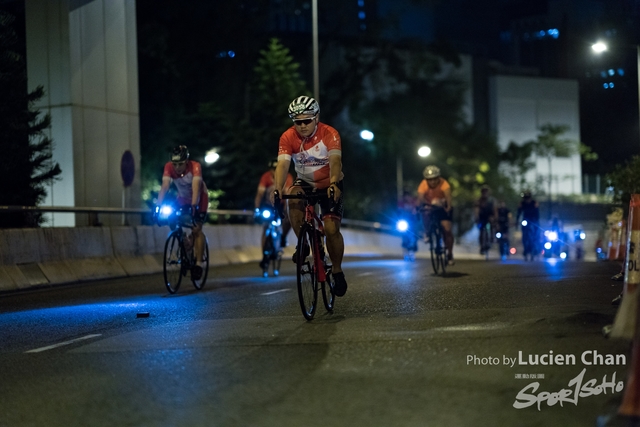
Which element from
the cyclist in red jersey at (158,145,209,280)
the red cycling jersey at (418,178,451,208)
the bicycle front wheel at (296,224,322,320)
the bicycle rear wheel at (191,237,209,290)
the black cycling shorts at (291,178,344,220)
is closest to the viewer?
the bicycle front wheel at (296,224,322,320)

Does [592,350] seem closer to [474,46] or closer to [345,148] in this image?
[345,148]

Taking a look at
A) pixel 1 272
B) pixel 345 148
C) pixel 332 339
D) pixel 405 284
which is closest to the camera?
pixel 332 339

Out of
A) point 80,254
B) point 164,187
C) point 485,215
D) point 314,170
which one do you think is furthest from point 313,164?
point 485,215

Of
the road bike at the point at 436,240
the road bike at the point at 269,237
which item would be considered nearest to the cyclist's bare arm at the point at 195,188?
the road bike at the point at 269,237

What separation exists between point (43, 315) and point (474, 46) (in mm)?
95978

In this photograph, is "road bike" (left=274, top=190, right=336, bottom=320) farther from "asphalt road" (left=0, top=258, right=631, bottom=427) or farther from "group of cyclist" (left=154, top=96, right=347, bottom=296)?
"asphalt road" (left=0, top=258, right=631, bottom=427)

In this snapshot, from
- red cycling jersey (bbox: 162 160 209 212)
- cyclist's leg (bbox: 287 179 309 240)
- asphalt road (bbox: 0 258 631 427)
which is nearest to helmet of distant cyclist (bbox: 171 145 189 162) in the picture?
red cycling jersey (bbox: 162 160 209 212)

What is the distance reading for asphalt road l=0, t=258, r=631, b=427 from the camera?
240 inches

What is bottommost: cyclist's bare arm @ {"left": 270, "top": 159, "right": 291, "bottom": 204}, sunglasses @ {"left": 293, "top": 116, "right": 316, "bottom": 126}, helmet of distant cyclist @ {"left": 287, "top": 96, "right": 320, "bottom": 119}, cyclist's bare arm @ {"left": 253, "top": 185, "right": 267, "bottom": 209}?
cyclist's bare arm @ {"left": 253, "top": 185, "right": 267, "bottom": 209}

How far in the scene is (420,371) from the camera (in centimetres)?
683

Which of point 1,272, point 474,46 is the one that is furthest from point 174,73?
point 474,46

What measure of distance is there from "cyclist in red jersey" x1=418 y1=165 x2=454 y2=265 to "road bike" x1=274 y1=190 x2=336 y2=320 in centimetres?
787

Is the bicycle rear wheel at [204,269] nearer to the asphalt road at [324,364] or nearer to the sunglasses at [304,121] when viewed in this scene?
the asphalt road at [324,364]

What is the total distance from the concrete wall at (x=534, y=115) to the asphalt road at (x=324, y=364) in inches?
3273
